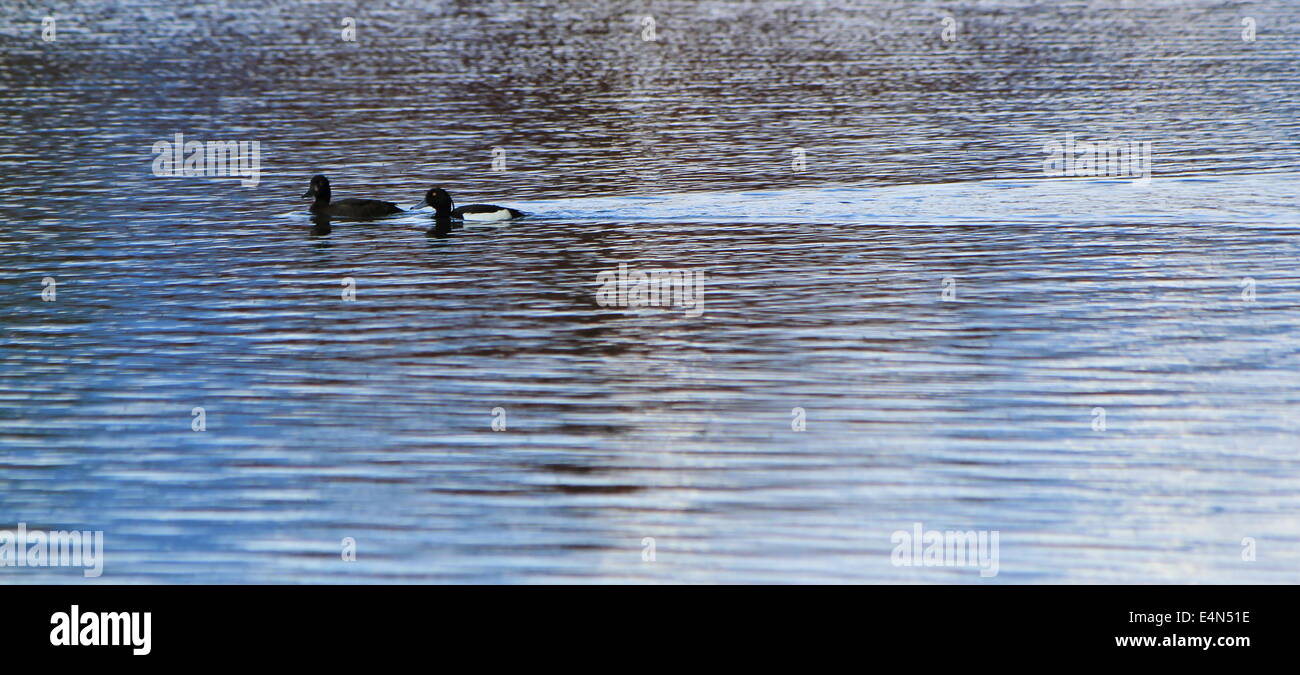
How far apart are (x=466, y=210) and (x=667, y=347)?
33.9 ft

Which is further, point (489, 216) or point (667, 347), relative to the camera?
point (489, 216)

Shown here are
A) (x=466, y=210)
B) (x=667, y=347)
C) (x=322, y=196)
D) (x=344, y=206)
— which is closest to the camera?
(x=667, y=347)

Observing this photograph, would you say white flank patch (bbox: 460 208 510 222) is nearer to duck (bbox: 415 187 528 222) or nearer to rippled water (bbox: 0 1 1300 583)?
duck (bbox: 415 187 528 222)

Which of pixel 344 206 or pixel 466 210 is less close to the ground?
pixel 344 206

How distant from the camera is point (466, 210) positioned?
3164 cm

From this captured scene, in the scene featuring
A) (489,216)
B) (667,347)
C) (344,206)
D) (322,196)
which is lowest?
(667,347)

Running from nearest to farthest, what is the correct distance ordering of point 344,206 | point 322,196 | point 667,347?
1. point 667,347
2. point 344,206
3. point 322,196

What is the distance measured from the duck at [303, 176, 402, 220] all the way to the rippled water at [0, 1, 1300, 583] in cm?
49

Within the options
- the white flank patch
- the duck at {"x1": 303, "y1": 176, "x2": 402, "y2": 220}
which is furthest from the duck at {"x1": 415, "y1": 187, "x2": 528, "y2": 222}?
the duck at {"x1": 303, "y1": 176, "x2": 402, "y2": 220}

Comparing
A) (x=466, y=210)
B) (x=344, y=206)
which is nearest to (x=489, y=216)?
(x=466, y=210)

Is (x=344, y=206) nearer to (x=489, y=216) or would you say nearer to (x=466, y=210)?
(x=466, y=210)

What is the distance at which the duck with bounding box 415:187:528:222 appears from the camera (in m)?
31.6

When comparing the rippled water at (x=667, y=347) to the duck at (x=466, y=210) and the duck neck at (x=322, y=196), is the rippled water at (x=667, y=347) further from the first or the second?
the duck at (x=466, y=210)

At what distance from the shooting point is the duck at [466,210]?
31625mm
